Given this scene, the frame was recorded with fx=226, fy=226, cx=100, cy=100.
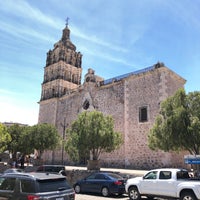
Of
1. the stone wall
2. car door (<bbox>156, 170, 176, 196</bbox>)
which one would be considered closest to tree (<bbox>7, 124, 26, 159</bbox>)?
the stone wall

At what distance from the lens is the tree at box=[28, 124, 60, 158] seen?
75.7 ft

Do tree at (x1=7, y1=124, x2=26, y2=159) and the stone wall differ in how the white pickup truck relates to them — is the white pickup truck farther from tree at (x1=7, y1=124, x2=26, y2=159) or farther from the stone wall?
tree at (x1=7, y1=124, x2=26, y2=159)

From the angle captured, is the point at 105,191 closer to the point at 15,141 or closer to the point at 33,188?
the point at 33,188

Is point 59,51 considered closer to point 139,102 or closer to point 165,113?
point 139,102

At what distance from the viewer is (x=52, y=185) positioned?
18.2 ft

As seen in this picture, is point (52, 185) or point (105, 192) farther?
point (105, 192)

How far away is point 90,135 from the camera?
16766 millimetres

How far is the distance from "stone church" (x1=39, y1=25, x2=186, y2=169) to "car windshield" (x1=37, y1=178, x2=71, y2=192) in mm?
14598

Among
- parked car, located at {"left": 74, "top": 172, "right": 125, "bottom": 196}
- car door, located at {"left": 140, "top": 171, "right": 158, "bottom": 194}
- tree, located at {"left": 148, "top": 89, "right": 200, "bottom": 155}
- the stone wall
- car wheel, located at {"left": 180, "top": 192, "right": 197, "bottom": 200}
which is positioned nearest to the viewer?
car wheel, located at {"left": 180, "top": 192, "right": 197, "bottom": 200}

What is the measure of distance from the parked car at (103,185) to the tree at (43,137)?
37.8ft

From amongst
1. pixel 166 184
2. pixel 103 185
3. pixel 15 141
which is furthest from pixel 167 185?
pixel 15 141

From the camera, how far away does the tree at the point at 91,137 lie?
16.8 m

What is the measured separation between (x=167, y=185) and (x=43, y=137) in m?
16.4

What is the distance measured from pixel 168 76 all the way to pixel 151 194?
14.2 metres
